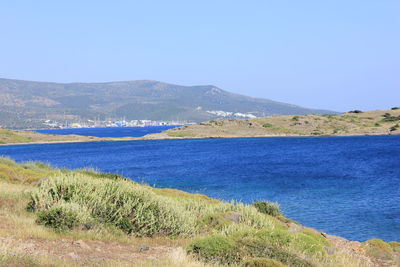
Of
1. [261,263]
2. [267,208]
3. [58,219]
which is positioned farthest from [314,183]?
[261,263]

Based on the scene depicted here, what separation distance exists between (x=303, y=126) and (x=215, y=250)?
152870 millimetres

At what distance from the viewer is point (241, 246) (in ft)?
35.7

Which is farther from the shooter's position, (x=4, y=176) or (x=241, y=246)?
(x=4, y=176)

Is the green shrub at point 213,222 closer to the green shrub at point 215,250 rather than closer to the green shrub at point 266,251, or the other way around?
the green shrub at point 266,251

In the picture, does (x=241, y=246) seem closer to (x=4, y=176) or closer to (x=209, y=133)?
(x=4, y=176)

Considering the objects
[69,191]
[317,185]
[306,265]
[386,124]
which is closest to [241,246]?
[306,265]

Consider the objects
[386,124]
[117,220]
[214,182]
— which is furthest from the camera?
[386,124]

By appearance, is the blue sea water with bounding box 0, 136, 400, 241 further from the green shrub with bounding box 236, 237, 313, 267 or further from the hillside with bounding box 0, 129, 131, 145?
the hillside with bounding box 0, 129, 131, 145

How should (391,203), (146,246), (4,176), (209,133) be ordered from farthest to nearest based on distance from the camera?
1. (209,133)
2. (391,203)
3. (4,176)
4. (146,246)

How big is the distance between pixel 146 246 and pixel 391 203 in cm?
2893

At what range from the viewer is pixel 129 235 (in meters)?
13.2

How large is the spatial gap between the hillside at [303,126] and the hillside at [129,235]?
451ft

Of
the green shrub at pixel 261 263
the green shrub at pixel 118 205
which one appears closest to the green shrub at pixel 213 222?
the green shrub at pixel 118 205

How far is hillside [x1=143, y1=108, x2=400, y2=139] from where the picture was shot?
147125mm
